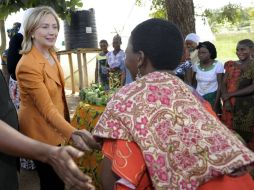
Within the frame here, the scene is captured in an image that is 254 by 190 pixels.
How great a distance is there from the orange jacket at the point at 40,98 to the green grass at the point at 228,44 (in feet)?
48.0

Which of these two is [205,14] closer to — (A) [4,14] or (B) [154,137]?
(A) [4,14]

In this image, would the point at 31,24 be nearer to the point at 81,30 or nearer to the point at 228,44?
the point at 81,30

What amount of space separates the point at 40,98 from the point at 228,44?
1861cm

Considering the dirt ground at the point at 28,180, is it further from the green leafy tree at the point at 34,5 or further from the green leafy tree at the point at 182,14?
the green leafy tree at the point at 182,14

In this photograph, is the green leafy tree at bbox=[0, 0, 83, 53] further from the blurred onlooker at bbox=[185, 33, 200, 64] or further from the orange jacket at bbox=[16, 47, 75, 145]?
the blurred onlooker at bbox=[185, 33, 200, 64]

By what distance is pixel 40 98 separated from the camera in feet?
8.66

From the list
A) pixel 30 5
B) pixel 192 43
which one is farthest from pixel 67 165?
pixel 192 43

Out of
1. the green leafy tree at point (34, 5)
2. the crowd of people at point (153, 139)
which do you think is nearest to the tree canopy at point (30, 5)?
the green leafy tree at point (34, 5)

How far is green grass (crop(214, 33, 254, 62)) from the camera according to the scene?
1791 cm

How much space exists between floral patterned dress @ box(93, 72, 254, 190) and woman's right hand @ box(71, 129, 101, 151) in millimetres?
347

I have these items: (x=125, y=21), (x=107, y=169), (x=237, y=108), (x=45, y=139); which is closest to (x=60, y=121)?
(x=45, y=139)

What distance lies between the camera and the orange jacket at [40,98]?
8.66 feet

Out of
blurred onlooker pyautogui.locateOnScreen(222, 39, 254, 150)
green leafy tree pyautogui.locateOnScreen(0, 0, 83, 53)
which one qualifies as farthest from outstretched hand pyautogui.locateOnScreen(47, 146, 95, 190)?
blurred onlooker pyautogui.locateOnScreen(222, 39, 254, 150)

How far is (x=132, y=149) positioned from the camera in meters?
1.62
